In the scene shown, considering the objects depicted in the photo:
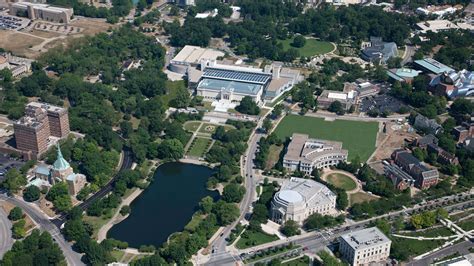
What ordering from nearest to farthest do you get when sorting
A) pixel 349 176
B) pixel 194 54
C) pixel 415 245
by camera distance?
pixel 415 245 < pixel 349 176 < pixel 194 54

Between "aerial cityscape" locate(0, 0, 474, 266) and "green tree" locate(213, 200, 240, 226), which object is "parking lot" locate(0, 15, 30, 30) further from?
"green tree" locate(213, 200, 240, 226)

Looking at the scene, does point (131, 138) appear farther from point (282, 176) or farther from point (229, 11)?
point (229, 11)

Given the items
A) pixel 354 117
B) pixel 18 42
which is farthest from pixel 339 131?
pixel 18 42

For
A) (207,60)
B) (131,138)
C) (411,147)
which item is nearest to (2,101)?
(131,138)

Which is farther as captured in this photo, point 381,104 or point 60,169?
point 381,104

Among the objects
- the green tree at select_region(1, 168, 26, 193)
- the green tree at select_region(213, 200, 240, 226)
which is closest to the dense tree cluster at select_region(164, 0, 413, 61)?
the green tree at select_region(213, 200, 240, 226)

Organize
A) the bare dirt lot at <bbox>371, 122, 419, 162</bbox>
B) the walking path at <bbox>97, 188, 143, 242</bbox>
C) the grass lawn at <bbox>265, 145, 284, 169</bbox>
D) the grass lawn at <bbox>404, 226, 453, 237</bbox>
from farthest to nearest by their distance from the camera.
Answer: the bare dirt lot at <bbox>371, 122, 419, 162</bbox>
the grass lawn at <bbox>265, 145, 284, 169</bbox>
the grass lawn at <bbox>404, 226, 453, 237</bbox>
the walking path at <bbox>97, 188, 143, 242</bbox>

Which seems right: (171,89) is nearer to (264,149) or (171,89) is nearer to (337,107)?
(264,149)
